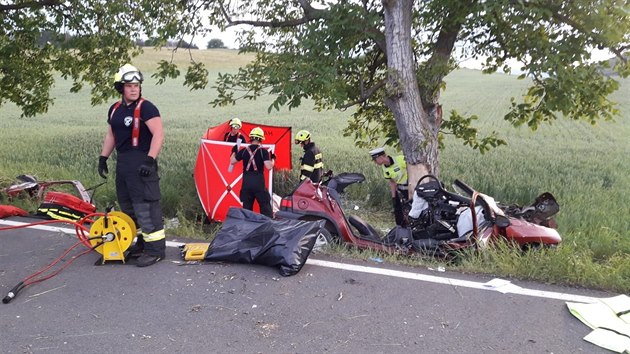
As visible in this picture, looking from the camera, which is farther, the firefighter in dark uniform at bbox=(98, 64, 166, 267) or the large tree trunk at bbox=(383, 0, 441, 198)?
the large tree trunk at bbox=(383, 0, 441, 198)

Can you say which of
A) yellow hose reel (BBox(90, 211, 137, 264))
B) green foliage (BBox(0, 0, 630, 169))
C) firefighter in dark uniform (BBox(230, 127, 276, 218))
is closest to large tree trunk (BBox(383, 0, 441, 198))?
green foliage (BBox(0, 0, 630, 169))

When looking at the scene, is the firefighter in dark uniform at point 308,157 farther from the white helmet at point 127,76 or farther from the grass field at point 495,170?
the white helmet at point 127,76

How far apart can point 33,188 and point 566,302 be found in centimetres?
727

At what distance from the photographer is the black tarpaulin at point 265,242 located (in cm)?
462

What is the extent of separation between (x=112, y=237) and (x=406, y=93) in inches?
174

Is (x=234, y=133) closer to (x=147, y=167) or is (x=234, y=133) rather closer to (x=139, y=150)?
(x=139, y=150)

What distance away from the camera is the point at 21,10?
10.6 meters

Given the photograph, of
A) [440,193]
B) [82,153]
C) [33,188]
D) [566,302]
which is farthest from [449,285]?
[82,153]

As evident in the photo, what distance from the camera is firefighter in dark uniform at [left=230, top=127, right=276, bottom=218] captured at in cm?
714

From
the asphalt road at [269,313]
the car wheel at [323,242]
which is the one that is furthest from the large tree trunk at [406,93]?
the asphalt road at [269,313]

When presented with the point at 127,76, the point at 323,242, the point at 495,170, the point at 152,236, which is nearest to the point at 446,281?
the point at 323,242

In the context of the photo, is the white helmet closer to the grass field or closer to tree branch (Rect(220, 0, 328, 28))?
the grass field

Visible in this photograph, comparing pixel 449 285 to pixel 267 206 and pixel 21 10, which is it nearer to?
pixel 267 206

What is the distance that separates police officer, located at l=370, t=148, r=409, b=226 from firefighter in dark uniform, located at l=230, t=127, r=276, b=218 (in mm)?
Result: 1816
